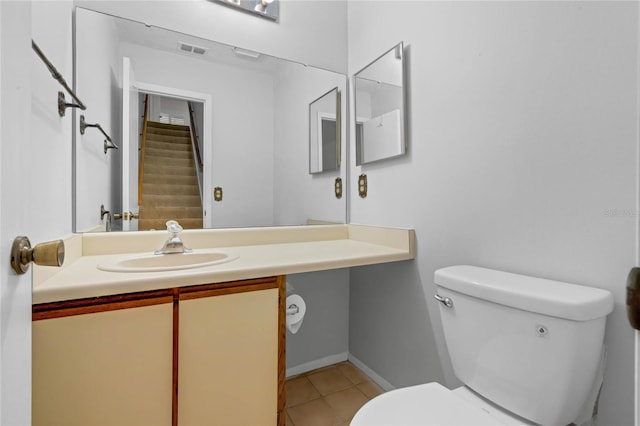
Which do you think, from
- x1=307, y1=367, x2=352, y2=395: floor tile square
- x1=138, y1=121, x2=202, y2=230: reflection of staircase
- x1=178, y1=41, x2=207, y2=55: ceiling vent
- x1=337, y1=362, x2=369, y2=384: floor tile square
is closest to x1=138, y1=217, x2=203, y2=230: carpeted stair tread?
x1=138, y1=121, x2=202, y2=230: reflection of staircase

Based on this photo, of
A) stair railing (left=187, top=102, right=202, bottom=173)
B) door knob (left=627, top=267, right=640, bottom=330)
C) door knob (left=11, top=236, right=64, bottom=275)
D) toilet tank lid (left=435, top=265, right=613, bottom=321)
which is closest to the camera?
door knob (left=627, top=267, right=640, bottom=330)

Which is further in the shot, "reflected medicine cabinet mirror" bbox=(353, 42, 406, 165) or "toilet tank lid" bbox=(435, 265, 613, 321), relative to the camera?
"reflected medicine cabinet mirror" bbox=(353, 42, 406, 165)

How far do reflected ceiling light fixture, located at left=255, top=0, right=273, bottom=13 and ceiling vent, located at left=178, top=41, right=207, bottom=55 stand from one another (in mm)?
387

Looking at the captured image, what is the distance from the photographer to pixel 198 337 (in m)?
1.02

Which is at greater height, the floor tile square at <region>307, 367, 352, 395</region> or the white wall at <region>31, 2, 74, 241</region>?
the white wall at <region>31, 2, 74, 241</region>

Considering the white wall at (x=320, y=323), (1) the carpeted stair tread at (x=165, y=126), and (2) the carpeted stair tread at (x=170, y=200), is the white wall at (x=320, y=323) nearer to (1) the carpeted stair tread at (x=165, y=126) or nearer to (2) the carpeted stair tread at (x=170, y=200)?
(2) the carpeted stair tread at (x=170, y=200)

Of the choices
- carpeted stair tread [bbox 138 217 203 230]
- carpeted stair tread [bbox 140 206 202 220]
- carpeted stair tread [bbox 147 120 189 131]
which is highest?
carpeted stair tread [bbox 147 120 189 131]

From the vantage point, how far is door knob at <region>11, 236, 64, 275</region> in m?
0.50

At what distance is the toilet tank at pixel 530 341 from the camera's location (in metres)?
0.76

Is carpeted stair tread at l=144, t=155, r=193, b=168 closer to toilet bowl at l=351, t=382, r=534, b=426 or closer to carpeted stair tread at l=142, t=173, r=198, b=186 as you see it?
carpeted stair tread at l=142, t=173, r=198, b=186

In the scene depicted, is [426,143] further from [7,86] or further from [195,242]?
[7,86]

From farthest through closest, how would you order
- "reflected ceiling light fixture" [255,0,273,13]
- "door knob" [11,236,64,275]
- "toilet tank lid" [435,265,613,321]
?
"reflected ceiling light fixture" [255,0,273,13]
"toilet tank lid" [435,265,613,321]
"door knob" [11,236,64,275]

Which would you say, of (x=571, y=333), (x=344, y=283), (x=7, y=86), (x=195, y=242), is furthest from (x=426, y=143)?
(x=7, y=86)

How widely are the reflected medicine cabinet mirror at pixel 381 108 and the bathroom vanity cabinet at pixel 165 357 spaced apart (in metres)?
0.89
